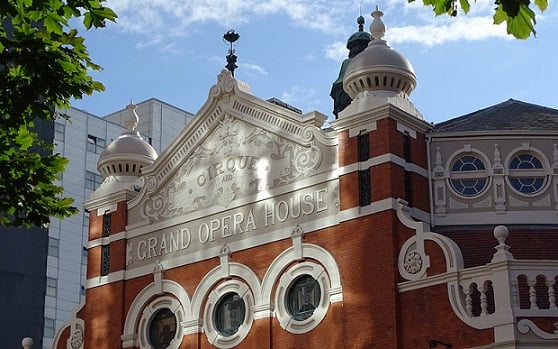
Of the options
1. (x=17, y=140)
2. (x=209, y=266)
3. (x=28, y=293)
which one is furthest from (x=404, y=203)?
(x=28, y=293)

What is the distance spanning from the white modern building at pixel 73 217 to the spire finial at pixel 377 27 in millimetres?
29192

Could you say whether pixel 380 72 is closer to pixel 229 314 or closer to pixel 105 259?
pixel 229 314

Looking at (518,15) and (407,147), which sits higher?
(407,147)

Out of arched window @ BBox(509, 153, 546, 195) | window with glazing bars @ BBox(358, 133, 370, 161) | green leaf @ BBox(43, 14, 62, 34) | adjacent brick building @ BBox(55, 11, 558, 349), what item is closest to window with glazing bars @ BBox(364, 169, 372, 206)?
adjacent brick building @ BBox(55, 11, 558, 349)

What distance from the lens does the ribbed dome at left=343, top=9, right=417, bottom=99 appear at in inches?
1088

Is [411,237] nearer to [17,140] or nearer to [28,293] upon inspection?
[17,140]

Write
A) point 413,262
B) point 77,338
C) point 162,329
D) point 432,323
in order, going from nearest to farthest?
point 432,323
point 413,262
point 162,329
point 77,338

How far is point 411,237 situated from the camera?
1011 inches

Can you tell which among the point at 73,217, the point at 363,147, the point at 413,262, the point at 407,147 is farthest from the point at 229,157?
the point at 73,217

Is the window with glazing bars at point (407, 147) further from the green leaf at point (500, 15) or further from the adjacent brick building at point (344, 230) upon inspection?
the green leaf at point (500, 15)

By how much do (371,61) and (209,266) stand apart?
712cm

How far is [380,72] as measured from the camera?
27.6 meters

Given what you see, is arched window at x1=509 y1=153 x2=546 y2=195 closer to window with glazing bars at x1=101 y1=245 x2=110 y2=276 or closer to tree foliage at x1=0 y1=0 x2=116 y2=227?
window with glazing bars at x1=101 y1=245 x2=110 y2=276

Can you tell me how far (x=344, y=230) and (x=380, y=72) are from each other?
4137 mm
